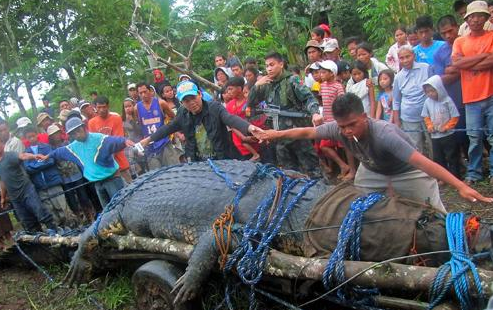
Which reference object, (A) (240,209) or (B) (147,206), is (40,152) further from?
(A) (240,209)

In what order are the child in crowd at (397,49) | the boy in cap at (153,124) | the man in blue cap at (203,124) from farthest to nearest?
the boy in cap at (153,124)
the child in crowd at (397,49)
the man in blue cap at (203,124)

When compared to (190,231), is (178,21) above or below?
above

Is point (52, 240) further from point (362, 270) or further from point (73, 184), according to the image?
point (362, 270)

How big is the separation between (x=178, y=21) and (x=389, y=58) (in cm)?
1496

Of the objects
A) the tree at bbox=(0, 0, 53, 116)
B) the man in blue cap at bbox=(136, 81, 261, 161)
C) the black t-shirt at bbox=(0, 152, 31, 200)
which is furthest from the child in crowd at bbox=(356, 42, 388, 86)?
the tree at bbox=(0, 0, 53, 116)

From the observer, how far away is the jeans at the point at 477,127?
5055 mm

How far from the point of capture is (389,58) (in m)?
7.48

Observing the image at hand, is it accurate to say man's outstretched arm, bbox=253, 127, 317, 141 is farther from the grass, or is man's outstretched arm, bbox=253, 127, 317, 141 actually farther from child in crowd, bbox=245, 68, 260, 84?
child in crowd, bbox=245, 68, 260, 84

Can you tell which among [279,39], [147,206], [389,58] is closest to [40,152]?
[147,206]

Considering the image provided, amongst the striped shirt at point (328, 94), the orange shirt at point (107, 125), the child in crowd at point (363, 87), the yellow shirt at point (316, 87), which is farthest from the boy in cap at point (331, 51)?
the orange shirt at point (107, 125)

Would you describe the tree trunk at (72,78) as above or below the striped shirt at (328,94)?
above

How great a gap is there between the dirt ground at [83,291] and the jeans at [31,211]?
0.89m

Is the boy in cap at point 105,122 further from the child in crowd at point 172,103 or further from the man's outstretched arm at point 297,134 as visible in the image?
the man's outstretched arm at point 297,134

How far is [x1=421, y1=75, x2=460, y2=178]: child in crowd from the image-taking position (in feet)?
17.4
